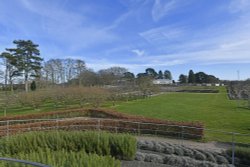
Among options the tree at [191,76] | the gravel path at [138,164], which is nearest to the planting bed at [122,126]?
the gravel path at [138,164]

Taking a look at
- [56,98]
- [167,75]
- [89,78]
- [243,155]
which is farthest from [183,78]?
[243,155]

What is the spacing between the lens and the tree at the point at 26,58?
5178 cm

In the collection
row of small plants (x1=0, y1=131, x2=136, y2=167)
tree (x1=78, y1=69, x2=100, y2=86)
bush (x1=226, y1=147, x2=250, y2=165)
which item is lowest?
bush (x1=226, y1=147, x2=250, y2=165)

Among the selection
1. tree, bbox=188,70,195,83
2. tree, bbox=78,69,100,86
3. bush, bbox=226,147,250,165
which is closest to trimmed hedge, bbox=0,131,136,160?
bush, bbox=226,147,250,165

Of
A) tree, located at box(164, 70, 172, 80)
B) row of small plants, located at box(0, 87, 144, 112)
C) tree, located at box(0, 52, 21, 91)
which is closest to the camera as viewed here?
row of small plants, located at box(0, 87, 144, 112)

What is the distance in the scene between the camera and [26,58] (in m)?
53.6

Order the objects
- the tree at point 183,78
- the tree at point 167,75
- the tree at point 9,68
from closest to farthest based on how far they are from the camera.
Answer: the tree at point 9,68, the tree at point 183,78, the tree at point 167,75

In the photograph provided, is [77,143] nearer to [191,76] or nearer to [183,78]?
[191,76]

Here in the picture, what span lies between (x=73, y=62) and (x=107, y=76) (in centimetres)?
902

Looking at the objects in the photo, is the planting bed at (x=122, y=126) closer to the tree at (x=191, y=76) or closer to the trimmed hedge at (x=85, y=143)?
the trimmed hedge at (x=85, y=143)

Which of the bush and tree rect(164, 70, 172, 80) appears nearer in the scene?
the bush

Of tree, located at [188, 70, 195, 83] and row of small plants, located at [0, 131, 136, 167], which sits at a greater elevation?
tree, located at [188, 70, 195, 83]

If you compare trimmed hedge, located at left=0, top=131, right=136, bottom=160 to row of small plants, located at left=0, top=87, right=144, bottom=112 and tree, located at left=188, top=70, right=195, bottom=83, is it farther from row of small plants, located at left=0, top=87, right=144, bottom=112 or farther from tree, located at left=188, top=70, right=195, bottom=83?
tree, located at left=188, top=70, right=195, bottom=83

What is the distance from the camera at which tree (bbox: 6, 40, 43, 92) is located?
51781 mm
